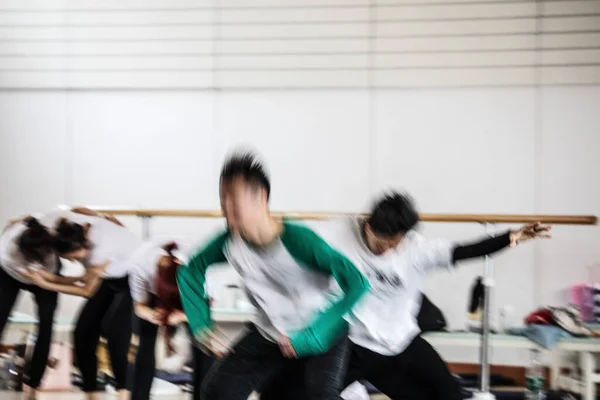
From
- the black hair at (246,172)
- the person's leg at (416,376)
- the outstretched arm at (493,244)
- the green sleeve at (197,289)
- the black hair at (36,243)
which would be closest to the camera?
the black hair at (246,172)

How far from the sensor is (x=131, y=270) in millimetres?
3357

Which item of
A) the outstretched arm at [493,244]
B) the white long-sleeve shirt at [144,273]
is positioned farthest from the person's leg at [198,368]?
the outstretched arm at [493,244]

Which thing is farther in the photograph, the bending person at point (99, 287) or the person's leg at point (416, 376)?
the bending person at point (99, 287)

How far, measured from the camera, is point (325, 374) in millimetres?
2225

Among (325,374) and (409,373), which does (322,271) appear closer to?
(325,374)

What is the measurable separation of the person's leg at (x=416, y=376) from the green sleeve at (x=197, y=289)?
0.74 meters

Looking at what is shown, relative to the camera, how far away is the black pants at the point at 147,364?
10.6 ft

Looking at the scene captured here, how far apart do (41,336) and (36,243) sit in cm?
48

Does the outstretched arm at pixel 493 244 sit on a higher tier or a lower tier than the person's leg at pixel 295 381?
higher

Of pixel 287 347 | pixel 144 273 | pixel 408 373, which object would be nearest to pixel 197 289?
pixel 287 347

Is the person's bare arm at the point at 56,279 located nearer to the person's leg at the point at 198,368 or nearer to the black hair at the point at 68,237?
the black hair at the point at 68,237

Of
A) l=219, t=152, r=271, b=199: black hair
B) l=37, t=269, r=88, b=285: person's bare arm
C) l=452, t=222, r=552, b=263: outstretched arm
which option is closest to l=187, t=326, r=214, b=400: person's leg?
l=37, t=269, r=88, b=285: person's bare arm

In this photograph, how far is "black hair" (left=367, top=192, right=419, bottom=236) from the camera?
255 cm

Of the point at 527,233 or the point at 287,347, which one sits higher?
the point at 527,233
